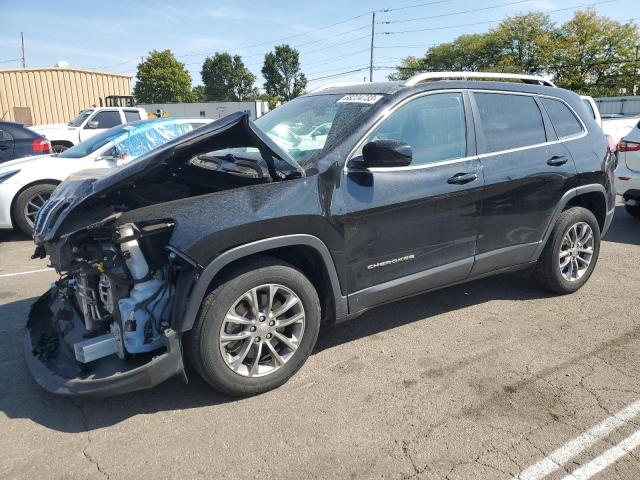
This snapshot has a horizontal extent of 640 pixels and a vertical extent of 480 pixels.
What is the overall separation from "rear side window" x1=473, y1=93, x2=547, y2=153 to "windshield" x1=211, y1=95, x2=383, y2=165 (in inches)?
37.0

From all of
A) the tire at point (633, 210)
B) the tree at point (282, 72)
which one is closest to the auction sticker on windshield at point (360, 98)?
the tire at point (633, 210)

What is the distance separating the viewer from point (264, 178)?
3.24 metres

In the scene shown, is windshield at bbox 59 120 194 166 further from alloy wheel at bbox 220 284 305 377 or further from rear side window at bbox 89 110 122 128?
rear side window at bbox 89 110 122 128

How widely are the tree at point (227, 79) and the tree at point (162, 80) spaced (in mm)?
26755

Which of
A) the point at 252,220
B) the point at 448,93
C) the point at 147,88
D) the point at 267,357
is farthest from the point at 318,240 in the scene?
the point at 147,88

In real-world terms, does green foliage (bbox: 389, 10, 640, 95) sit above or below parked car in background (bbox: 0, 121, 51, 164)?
above

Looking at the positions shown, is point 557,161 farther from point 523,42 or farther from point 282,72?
point 282,72

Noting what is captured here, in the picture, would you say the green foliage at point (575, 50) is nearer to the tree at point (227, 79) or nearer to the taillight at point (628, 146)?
the taillight at point (628, 146)

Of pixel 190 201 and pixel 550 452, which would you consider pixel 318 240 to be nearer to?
pixel 190 201

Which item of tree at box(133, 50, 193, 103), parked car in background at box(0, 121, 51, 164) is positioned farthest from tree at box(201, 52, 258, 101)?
parked car in background at box(0, 121, 51, 164)

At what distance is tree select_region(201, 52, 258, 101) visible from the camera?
103m

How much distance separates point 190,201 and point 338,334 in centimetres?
170

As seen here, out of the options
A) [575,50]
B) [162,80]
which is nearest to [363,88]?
[575,50]

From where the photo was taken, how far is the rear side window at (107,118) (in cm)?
1498
